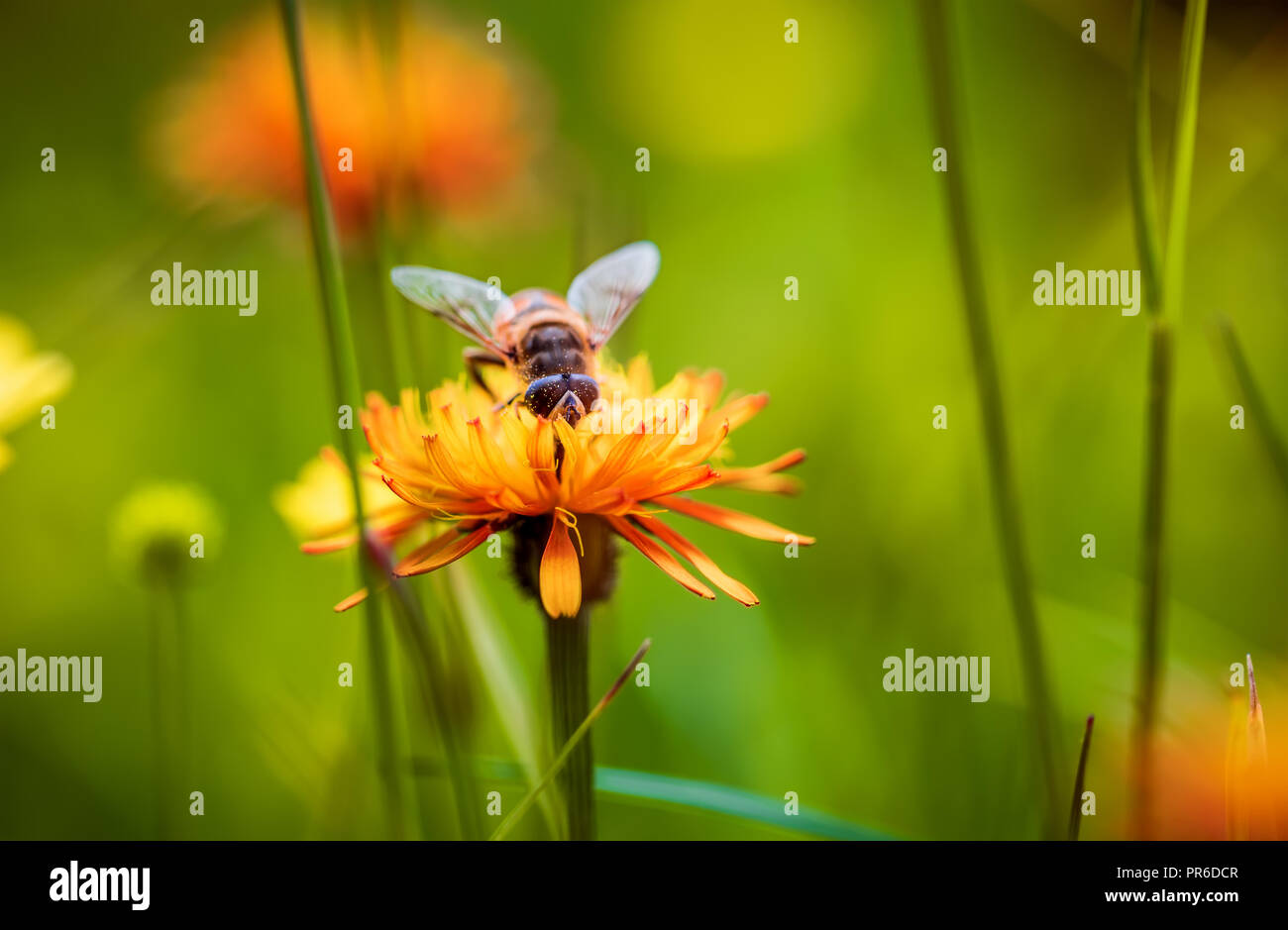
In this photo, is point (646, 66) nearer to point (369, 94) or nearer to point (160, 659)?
point (369, 94)

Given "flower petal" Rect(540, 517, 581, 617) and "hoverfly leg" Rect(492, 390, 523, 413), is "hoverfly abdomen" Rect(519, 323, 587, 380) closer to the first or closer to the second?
"hoverfly leg" Rect(492, 390, 523, 413)

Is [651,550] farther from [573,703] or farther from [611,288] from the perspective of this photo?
[611,288]

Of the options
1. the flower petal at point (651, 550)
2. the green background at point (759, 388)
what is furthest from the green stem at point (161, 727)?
the flower petal at point (651, 550)

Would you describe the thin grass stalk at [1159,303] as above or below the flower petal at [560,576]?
above

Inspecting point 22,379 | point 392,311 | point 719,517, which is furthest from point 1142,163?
point 22,379

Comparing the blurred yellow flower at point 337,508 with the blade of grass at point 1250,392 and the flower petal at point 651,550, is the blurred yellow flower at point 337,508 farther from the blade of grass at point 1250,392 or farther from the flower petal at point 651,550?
the blade of grass at point 1250,392

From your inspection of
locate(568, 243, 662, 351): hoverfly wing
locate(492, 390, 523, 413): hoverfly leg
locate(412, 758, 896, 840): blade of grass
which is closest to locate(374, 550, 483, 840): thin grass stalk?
locate(412, 758, 896, 840): blade of grass
